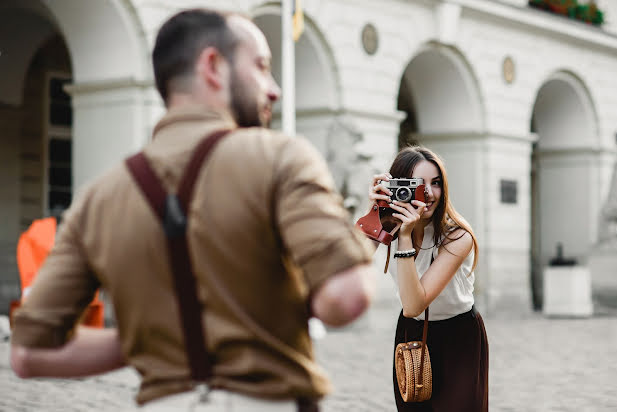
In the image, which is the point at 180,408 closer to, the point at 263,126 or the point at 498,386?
the point at 263,126

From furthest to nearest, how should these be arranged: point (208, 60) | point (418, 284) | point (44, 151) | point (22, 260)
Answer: point (44, 151) < point (22, 260) < point (418, 284) < point (208, 60)

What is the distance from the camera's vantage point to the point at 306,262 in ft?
5.69

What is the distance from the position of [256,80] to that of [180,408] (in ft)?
2.10

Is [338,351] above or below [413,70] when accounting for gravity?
below

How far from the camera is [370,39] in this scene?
15.8 meters

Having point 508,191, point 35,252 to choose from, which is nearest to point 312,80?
point 508,191

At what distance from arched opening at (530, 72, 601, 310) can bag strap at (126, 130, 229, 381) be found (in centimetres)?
1948

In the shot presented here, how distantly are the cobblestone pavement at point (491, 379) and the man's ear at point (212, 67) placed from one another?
5.51 meters

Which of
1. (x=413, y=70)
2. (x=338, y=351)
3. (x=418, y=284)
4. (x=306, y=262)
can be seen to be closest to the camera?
(x=306, y=262)

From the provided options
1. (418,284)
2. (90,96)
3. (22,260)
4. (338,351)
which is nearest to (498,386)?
(338,351)

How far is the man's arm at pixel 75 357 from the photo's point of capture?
76.7 inches

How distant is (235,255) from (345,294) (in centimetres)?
21

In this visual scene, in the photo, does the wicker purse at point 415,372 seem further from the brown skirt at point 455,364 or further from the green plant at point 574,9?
the green plant at point 574,9

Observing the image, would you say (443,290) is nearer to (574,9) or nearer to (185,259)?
(185,259)
